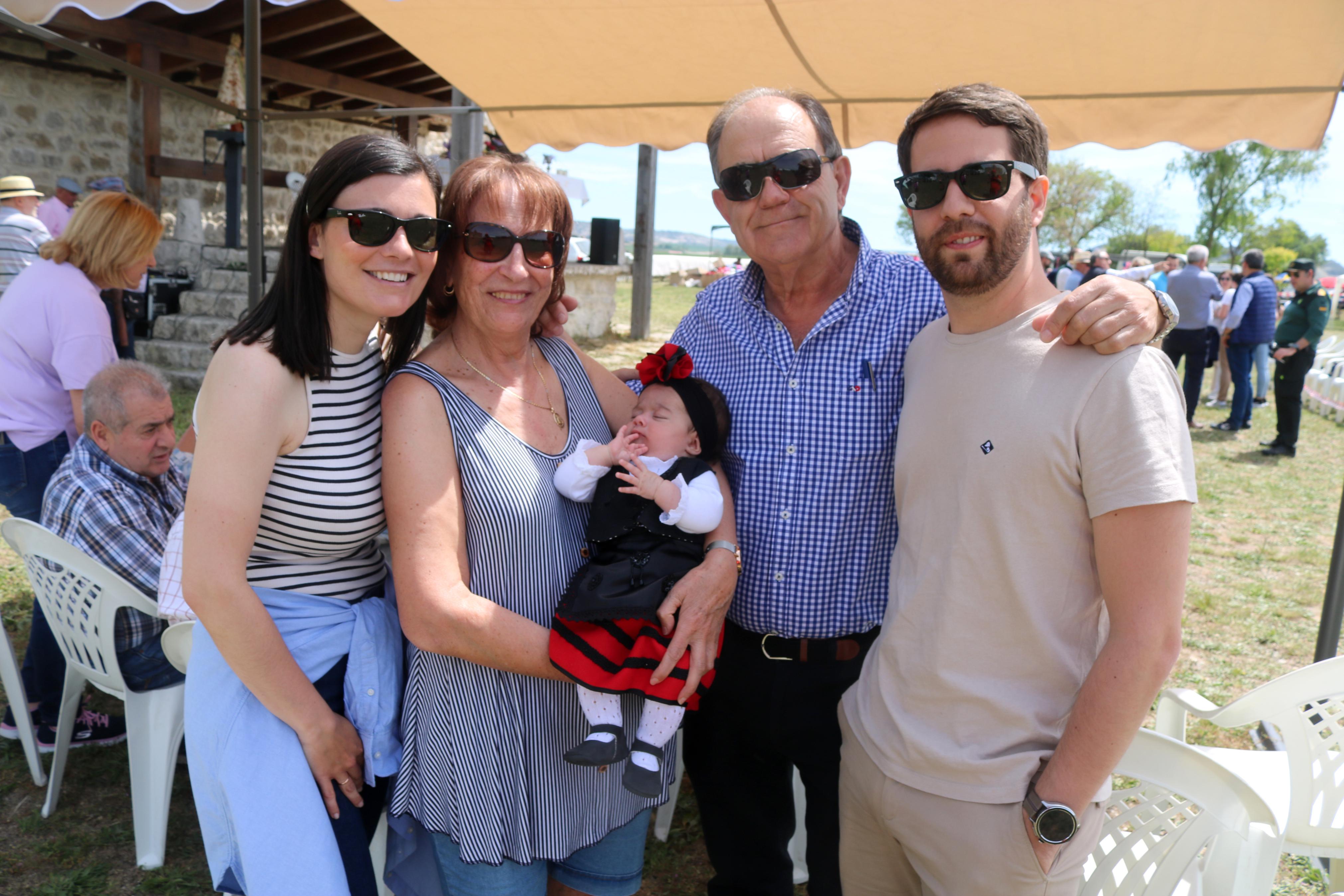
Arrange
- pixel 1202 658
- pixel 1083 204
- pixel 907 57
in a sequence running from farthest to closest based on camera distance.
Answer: pixel 1083 204 < pixel 1202 658 < pixel 907 57

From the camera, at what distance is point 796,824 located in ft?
9.10

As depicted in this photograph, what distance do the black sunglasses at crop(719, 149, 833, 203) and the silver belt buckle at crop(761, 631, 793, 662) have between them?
1.10 meters

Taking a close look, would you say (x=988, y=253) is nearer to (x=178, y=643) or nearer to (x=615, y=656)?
(x=615, y=656)

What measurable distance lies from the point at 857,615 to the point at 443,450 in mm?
1067

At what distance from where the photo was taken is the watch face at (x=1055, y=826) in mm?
1550

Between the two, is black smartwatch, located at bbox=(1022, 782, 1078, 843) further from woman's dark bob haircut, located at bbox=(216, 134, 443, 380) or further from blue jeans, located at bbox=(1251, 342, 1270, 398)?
blue jeans, located at bbox=(1251, 342, 1270, 398)

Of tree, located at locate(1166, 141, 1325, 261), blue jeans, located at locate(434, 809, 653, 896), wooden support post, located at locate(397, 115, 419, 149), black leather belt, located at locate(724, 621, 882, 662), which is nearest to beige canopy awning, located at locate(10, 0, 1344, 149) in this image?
black leather belt, located at locate(724, 621, 882, 662)

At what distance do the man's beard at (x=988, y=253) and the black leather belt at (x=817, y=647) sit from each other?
2.96ft

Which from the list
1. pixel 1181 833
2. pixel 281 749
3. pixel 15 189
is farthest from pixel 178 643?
pixel 15 189

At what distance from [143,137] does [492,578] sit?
41.1 ft

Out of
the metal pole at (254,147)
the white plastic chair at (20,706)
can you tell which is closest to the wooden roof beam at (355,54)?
the metal pole at (254,147)

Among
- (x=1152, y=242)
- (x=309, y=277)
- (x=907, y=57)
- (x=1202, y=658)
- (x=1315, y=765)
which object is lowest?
(x=1202, y=658)

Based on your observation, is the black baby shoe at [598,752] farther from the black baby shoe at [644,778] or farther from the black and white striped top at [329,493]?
the black and white striped top at [329,493]

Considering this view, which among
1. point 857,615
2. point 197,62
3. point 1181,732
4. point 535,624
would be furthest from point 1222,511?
point 197,62
